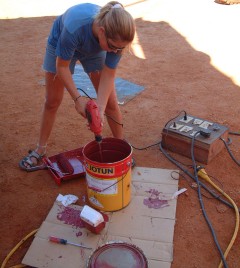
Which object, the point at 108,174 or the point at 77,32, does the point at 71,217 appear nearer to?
the point at 108,174

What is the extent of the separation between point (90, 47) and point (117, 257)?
→ 1.33 metres

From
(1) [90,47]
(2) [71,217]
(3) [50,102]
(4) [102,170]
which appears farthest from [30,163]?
(1) [90,47]

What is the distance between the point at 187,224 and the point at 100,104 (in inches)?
40.7

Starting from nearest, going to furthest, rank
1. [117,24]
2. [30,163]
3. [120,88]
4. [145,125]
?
1. [117,24]
2. [30,163]
3. [145,125]
4. [120,88]

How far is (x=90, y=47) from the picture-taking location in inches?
85.0

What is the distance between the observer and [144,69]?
492cm

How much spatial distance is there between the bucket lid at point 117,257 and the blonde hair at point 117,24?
120 centimetres

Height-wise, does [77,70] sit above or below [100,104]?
below

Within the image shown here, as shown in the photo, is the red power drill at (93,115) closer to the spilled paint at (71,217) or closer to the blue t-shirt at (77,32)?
the blue t-shirt at (77,32)

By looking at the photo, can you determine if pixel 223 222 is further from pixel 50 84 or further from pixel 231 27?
pixel 231 27

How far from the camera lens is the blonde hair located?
5.88 feet

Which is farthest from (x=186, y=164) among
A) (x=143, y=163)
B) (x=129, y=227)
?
(x=129, y=227)

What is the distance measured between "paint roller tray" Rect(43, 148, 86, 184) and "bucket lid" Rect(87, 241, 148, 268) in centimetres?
89

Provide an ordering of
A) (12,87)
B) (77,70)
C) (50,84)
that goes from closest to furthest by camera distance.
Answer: (50,84) < (12,87) < (77,70)
